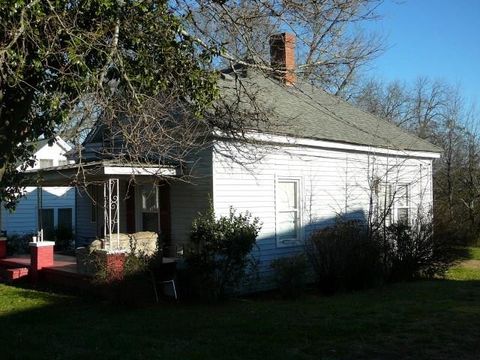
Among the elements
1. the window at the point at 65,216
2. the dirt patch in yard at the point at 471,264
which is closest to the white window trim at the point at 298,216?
the dirt patch in yard at the point at 471,264

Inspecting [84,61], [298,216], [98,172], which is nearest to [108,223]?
[98,172]

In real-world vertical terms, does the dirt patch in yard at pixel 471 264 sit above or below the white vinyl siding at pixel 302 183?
below

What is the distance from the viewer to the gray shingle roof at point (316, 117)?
13.7 meters

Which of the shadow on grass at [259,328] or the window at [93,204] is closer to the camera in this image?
the shadow on grass at [259,328]

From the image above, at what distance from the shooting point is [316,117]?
52.1ft

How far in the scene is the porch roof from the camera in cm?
1115

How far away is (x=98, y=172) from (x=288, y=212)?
486 cm

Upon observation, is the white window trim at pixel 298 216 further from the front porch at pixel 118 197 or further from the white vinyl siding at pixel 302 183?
the front porch at pixel 118 197

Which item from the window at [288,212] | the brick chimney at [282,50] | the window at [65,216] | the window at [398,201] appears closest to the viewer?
the brick chimney at [282,50]

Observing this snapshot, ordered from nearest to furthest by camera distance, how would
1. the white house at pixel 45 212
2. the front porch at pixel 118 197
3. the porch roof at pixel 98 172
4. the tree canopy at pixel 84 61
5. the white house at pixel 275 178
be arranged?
the tree canopy at pixel 84 61
the porch roof at pixel 98 172
the front porch at pixel 118 197
the white house at pixel 275 178
the white house at pixel 45 212

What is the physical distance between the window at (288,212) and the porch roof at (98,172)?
278 cm

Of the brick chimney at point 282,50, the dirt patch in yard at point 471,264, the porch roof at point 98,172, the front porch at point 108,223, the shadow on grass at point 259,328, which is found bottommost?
the dirt patch in yard at point 471,264

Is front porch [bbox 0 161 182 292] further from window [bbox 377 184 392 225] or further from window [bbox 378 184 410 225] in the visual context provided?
window [bbox 378 184 410 225]

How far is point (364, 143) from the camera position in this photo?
15656 mm
